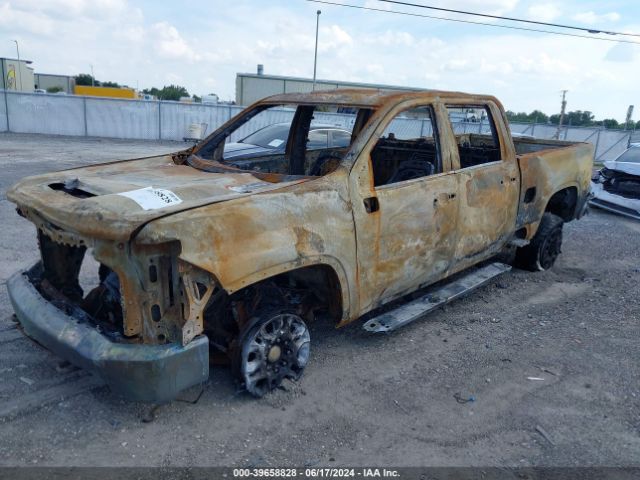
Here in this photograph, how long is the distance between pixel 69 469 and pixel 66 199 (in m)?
1.45

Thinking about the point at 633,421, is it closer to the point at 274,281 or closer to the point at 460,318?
the point at 460,318

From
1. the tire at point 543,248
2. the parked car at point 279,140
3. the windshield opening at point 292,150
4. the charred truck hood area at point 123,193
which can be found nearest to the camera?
the charred truck hood area at point 123,193

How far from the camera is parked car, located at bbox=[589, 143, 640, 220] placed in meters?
9.66

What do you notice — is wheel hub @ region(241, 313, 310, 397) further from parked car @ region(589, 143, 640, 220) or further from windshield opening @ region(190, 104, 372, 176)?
parked car @ region(589, 143, 640, 220)

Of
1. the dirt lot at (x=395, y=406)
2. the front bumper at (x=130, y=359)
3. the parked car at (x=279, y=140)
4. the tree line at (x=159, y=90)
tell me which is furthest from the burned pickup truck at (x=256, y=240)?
the tree line at (x=159, y=90)

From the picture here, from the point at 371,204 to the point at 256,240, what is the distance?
3.20 ft

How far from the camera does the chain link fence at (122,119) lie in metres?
21.5

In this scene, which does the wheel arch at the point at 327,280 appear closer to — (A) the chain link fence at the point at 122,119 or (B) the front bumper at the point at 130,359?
(B) the front bumper at the point at 130,359

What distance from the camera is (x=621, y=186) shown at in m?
10.2

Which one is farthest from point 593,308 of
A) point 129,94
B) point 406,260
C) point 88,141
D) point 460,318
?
point 129,94

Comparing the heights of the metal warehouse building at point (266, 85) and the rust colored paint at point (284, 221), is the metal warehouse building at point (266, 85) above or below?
above

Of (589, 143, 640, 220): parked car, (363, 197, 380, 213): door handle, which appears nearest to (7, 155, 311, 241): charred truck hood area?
(363, 197, 380, 213): door handle

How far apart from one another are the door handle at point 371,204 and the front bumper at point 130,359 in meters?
1.38

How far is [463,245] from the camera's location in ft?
Result: 14.9
